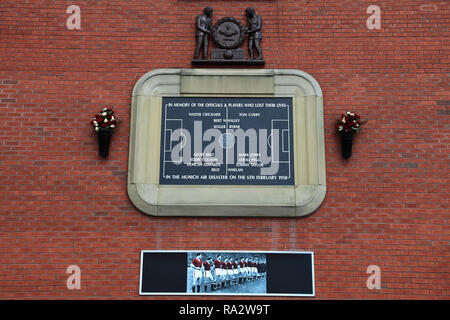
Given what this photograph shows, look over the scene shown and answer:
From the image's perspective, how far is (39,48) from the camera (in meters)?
8.39

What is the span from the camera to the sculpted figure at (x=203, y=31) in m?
8.33

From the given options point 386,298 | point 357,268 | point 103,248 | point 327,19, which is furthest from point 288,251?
point 327,19

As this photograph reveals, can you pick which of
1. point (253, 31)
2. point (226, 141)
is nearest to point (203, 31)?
point (253, 31)

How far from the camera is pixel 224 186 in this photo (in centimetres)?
784

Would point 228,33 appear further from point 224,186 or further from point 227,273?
point 227,273

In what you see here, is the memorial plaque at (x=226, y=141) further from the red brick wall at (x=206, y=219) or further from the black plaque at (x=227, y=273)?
the black plaque at (x=227, y=273)

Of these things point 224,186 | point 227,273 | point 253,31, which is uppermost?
point 253,31

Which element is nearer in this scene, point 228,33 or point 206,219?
point 206,219

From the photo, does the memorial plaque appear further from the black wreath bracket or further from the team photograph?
the team photograph

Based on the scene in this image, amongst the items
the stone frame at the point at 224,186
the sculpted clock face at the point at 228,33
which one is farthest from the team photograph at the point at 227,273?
the sculpted clock face at the point at 228,33

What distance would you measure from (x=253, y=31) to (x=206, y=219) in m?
3.04

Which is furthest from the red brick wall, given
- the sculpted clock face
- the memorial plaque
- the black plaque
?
the memorial plaque
